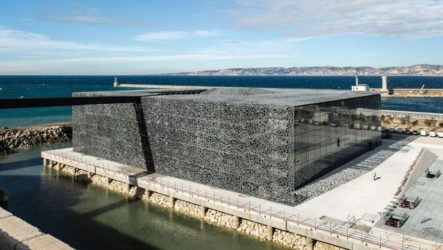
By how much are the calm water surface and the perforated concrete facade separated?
5.07 m

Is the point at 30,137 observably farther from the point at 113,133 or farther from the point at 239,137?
the point at 239,137

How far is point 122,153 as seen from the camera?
47219 millimetres

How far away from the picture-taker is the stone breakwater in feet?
93.8

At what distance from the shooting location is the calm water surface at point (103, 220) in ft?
101

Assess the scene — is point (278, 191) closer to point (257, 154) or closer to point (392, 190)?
point (257, 154)

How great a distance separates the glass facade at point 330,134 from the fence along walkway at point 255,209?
15.1ft

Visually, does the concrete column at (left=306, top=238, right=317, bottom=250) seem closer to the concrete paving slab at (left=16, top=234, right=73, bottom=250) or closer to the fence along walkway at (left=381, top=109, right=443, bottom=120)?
Answer: the concrete paving slab at (left=16, top=234, right=73, bottom=250)

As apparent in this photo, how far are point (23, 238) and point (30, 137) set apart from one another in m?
53.6

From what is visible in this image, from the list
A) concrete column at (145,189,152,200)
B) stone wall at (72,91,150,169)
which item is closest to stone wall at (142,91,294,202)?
stone wall at (72,91,150,169)

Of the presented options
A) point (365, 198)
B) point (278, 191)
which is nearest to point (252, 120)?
point (278, 191)

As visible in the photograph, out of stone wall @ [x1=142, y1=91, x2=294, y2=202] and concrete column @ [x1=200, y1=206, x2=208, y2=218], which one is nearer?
stone wall @ [x1=142, y1=91, x2=294, y2=202]

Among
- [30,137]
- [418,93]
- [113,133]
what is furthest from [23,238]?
[418,93]

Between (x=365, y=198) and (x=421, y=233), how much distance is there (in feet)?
23.1

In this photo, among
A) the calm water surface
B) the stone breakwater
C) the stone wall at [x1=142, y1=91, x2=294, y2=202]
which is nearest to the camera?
the stone breakwater
